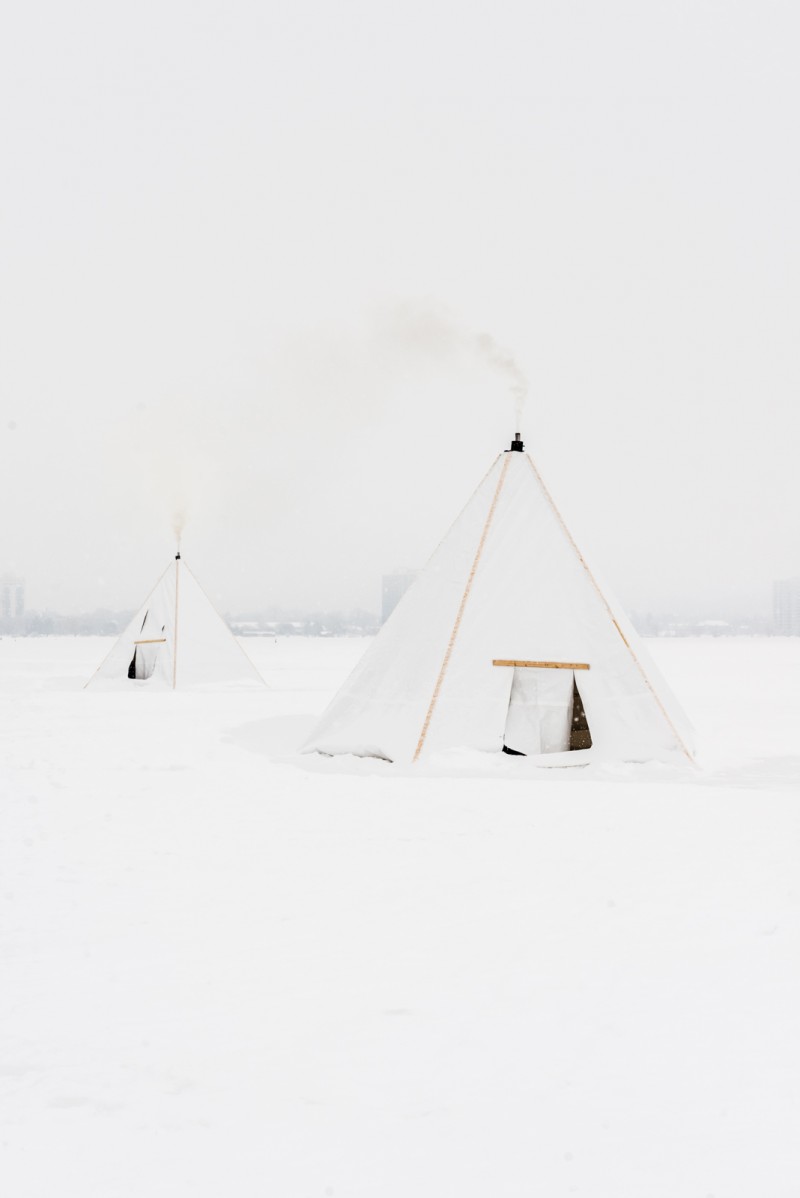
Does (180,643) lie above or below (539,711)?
above

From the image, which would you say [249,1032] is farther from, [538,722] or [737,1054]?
[538,722]

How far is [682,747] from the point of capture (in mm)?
9422

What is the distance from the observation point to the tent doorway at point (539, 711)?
9898mm

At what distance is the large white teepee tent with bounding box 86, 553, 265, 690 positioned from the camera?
20031 mm

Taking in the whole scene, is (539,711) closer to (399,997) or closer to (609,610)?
(609,610)

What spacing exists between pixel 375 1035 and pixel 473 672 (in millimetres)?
6479

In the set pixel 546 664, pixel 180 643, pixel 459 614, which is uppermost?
pixel 459 614

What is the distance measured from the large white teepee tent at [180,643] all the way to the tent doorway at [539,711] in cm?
1135

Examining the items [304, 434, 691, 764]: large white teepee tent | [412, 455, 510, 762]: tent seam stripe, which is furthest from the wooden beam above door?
[412, 455, 510, 762]: tent seam stripe

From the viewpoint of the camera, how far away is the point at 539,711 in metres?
10.0

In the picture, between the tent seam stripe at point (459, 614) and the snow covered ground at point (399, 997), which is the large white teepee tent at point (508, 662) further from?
the snow covered ground at point (399, 997)

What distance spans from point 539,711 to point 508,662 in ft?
2.73

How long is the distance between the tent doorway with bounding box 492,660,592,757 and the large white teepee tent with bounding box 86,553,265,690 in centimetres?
1135

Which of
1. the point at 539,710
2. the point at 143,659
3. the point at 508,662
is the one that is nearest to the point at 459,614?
the point at 508,662
